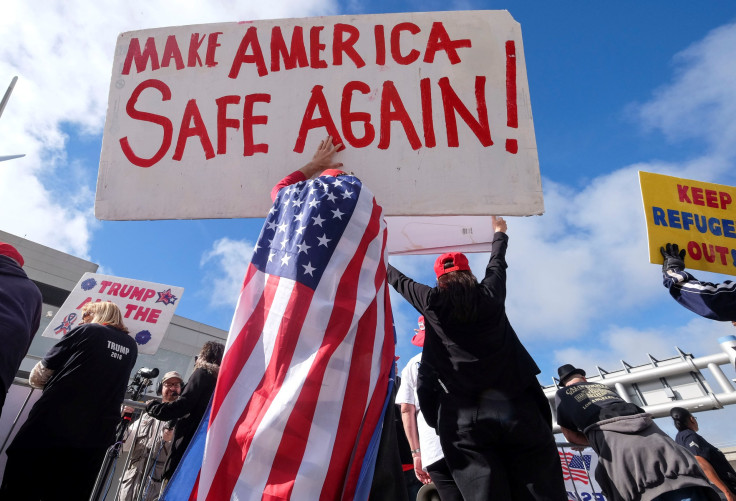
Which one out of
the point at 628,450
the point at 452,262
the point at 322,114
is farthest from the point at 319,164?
the point at 628,450

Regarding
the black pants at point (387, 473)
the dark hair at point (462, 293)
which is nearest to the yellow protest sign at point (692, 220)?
the dark hair at point (462, 293)

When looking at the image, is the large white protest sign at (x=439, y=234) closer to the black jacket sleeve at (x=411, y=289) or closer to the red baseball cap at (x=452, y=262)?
the red baseball cap at (x=452, y=262)

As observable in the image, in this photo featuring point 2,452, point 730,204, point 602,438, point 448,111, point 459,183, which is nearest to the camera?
point 459,183

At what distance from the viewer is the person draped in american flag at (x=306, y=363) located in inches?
48.8

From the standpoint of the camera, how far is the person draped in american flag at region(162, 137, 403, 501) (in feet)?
4.07

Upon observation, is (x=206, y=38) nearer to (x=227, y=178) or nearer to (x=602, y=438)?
(x=227, y=178)

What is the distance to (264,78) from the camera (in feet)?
8.06

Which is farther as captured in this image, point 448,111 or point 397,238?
point 397,238

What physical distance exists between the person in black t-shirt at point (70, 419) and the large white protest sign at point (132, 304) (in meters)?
2.80

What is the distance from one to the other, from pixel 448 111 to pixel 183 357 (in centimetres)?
2948

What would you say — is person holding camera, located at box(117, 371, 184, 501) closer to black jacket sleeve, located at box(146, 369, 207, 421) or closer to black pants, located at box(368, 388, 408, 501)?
black jacket sleeve, located at box(146, 369, 207, 421)

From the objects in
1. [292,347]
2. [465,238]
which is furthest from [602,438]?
[292,347]

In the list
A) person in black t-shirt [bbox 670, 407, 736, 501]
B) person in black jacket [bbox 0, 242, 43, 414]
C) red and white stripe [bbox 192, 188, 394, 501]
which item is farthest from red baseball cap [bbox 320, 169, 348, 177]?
person in black t-shirt [bbox 670, 407, 736, 501]

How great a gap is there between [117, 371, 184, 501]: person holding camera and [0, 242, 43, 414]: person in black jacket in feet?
7.96
